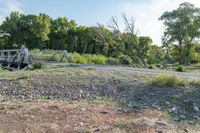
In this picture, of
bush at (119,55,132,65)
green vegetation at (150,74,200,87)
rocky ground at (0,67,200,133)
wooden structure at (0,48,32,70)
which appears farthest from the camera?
bush at (119,55,132,65)

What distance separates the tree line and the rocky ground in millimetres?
18304

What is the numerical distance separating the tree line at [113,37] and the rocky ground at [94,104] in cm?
1830

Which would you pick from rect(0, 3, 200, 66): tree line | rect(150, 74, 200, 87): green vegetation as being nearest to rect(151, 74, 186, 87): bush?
rect(150, 74, 200, 87): green vegetation

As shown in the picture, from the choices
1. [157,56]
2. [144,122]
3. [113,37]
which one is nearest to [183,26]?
[157,56]

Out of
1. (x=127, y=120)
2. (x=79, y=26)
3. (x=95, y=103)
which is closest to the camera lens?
(x=127, y=120)

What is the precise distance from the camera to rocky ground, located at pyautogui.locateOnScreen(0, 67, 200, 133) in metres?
5.12

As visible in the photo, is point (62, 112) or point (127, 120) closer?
point (127, 120)

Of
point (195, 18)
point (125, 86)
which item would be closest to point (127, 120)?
point (125, 86)

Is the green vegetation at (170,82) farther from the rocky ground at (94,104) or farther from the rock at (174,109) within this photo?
the rock at (174,109)

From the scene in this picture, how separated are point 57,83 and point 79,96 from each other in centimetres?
127

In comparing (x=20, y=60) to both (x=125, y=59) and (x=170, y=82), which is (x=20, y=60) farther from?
(x=125, y=59)

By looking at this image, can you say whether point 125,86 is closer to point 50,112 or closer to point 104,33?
point 50,112

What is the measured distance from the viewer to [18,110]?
236 inches

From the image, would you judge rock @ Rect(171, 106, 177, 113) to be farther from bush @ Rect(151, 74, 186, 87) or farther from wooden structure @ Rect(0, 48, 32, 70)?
wooden structure @ Rect(0, 48, 32, 70)
